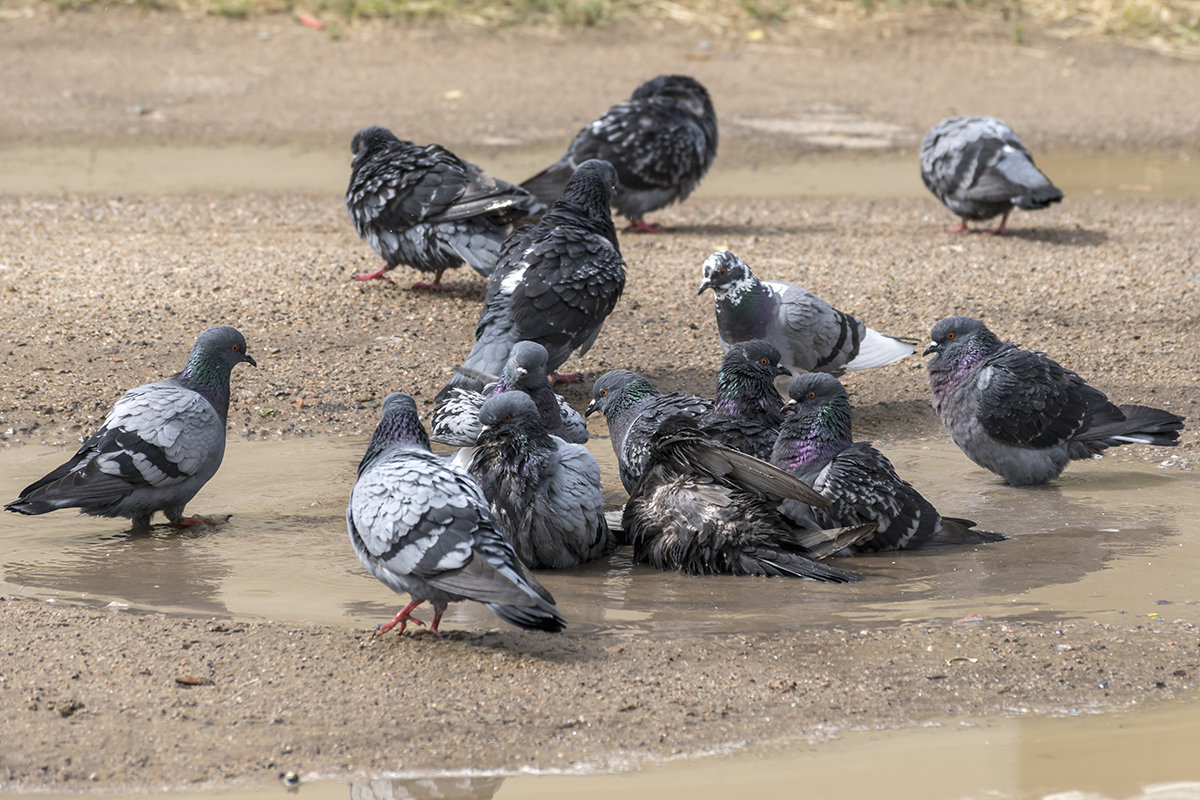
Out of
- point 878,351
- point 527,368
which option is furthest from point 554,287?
point 878,351

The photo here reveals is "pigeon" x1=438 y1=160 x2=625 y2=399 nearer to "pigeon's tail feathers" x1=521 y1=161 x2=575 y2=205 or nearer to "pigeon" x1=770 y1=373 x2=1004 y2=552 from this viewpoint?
"pigeon" x1=770 y1=373 x2=1004 y2=552

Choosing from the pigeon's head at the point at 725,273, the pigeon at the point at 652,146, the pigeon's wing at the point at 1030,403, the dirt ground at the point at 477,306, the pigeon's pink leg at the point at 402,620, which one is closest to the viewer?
the dirt ground at the point at 477,306

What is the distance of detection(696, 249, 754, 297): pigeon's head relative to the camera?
661 centimetres

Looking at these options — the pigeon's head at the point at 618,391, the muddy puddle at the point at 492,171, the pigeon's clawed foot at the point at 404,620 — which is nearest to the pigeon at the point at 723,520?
the pigeon's head at the point at 618,391

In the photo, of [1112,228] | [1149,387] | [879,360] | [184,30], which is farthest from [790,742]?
[184,30]

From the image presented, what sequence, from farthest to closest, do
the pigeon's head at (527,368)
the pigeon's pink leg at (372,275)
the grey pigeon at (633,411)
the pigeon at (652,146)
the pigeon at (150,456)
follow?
the pigeon at (652,146) → the pigeon's pink leg at (372,275) → the pigeon's head at (527,368) → the grey pigeon at (633,411) → the pigeon at (150,456)

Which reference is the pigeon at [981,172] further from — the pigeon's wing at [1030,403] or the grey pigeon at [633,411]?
the grey pigeon at [633,411]

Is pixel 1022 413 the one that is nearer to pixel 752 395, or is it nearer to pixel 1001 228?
pixel 752 395

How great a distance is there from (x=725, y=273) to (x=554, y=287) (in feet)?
2.80

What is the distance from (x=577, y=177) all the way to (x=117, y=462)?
128 inches

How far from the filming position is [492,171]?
11.8 m

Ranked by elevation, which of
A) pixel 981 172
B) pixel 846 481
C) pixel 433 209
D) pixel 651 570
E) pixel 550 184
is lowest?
pixel 651 570

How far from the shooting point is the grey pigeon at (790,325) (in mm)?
6613

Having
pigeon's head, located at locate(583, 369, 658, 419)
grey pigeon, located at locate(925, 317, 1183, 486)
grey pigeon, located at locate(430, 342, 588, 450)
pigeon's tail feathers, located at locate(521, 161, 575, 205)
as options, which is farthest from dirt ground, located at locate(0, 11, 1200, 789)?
pigeon's head, located at locate(583, 369, 658, 419)
